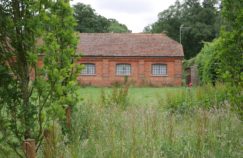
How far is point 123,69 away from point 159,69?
136 inches

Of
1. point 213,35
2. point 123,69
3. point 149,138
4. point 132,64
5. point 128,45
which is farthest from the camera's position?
point 213,35

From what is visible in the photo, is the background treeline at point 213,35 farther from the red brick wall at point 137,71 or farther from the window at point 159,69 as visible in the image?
the window at point 159,69

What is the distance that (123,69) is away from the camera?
34.7 m

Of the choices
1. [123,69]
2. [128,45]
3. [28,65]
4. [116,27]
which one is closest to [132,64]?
[123,69]

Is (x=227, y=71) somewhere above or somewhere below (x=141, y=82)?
above

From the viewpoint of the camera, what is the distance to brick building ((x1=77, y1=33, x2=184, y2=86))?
3425 centimetres

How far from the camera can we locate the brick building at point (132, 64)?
34250 mm

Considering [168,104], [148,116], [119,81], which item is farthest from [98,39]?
[148,116]

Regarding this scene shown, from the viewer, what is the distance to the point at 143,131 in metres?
5.44

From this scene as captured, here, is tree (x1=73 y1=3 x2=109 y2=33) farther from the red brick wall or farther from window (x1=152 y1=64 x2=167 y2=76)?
window (x1=152 y1=64 x2=167 y2=76)

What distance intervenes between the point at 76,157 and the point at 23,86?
3.92ft

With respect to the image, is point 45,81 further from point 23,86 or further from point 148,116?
point 148,116

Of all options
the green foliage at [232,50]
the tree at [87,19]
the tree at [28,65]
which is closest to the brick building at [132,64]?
the tree at [87,19]

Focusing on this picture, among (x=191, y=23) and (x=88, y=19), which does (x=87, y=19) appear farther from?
(x=191, y=23)
